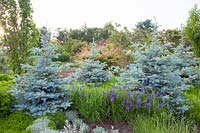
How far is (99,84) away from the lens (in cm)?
764

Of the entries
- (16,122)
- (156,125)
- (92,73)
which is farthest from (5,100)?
(92,73)

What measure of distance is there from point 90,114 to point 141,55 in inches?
71.1

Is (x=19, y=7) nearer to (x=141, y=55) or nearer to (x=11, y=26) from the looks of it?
(x=11, y=26)

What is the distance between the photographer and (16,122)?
5059mm

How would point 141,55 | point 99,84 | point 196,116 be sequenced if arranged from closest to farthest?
point 196,116 → point 141,55 → point 99,84

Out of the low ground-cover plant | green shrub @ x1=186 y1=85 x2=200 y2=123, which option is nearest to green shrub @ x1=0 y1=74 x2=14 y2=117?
the low ground-cover plant

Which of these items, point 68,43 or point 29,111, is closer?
point 29,111

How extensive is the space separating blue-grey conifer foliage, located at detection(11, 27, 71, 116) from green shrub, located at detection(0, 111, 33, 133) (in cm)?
14

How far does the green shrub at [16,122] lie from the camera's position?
191 inches

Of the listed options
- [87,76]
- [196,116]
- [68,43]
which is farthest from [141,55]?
[68,43]

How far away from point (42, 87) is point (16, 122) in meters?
0.79

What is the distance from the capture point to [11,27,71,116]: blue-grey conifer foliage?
211 inches

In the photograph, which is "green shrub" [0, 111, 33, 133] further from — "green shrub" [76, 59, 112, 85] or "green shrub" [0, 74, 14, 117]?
"green shrub" [76, 59, 112, 85]

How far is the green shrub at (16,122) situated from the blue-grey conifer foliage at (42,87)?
5.5 inches
